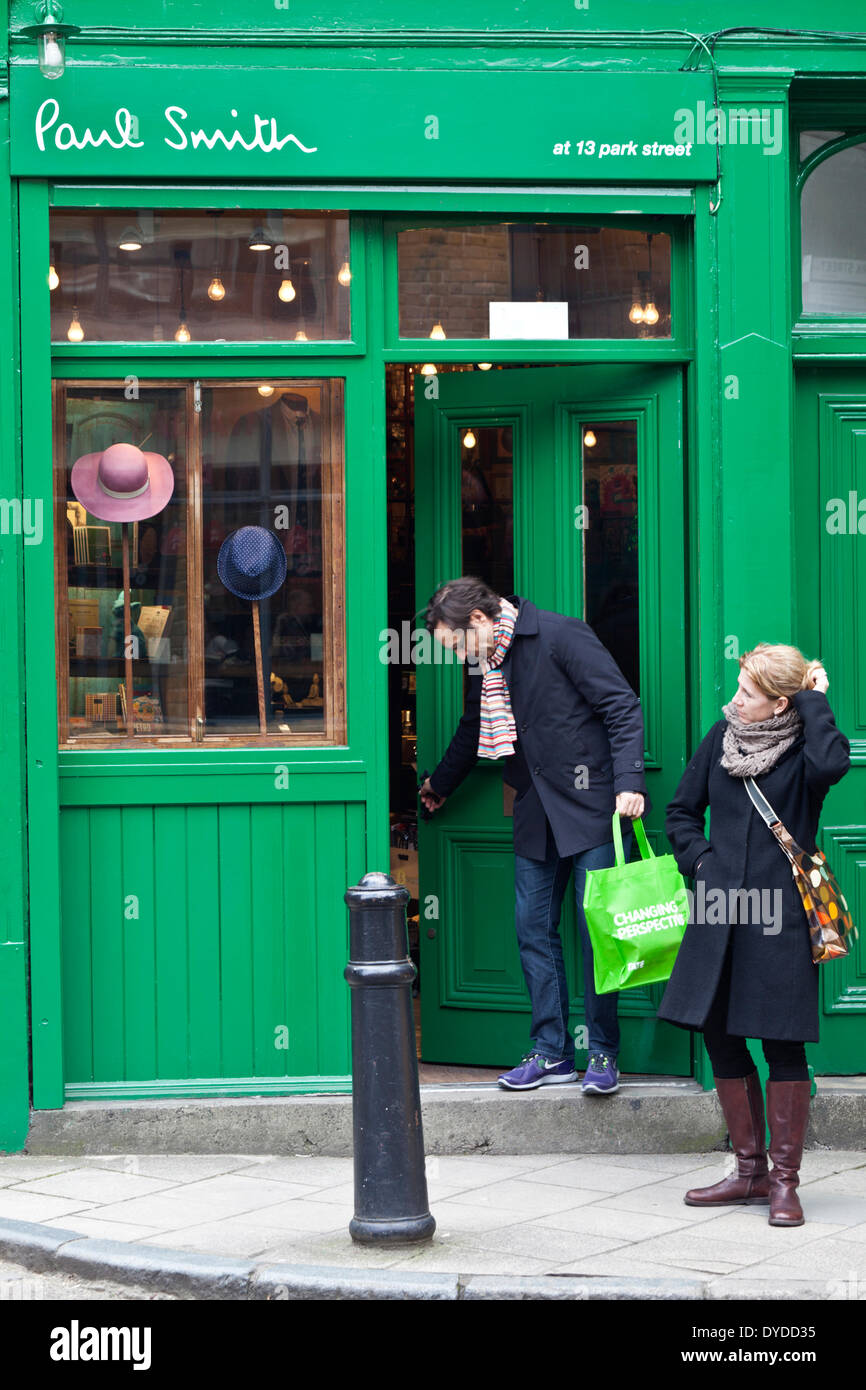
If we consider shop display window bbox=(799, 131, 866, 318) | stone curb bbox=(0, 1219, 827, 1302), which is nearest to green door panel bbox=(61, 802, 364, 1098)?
stone curb bbox=(0, 1219, 827, 1302)

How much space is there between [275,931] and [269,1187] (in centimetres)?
105

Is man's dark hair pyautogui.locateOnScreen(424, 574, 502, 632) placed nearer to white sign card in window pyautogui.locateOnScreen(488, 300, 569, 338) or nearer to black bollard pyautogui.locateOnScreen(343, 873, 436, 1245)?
white sign card in window pyautogui.locateOnScreen(488, 300, 569, 338)

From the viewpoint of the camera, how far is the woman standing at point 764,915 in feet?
17.9

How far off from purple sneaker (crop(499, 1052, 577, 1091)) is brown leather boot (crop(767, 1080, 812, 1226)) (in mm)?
1304

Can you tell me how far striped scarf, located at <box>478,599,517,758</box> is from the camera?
6719mm

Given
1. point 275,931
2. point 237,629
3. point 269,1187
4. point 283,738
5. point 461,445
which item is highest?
point 461,445

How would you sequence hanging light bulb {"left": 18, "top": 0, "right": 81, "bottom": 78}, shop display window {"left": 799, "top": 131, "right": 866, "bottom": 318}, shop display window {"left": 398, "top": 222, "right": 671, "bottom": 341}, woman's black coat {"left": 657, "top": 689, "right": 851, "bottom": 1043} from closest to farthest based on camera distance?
woman's black coat {"left": 657, "top": 689, "right": 851, "bottom": 1043}, hanging light bulb {"left": 18, "top": 0, "right": 81, "bottom": 78}, shop display window {"left": 398, "top": 222, "right": 671, "bottom": 341}, shop display window {"left": 799, "top": 131, "right": 866, "bottom": 318}

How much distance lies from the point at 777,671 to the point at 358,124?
272 cm

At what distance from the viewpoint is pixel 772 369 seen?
6.69m

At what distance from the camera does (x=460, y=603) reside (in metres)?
6.64

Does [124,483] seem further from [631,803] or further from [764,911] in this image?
[764,911]

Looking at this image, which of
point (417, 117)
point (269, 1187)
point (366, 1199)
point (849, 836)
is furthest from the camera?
point (849, 836)
